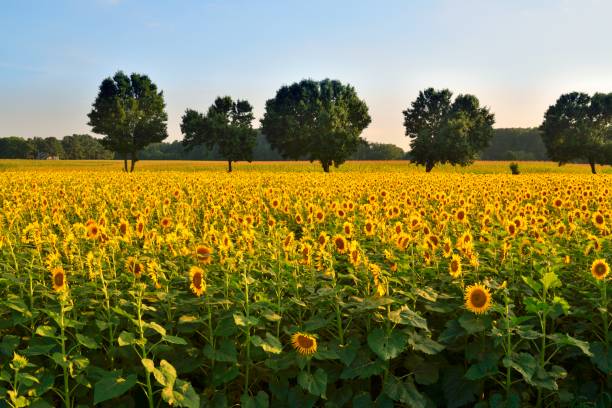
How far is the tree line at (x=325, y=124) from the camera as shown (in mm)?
66812

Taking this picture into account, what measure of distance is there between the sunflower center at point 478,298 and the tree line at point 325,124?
6034cm

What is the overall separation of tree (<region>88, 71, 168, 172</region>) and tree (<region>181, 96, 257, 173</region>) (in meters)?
4.28

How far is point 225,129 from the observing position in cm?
6762

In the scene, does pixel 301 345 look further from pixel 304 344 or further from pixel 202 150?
pixel 202 150

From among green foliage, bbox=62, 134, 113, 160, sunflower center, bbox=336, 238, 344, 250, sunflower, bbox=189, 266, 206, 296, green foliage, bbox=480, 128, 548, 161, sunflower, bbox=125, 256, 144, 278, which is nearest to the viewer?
sunflower, bbox=189, 266, 206, 296

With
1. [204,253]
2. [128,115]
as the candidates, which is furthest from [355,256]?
[128,115]

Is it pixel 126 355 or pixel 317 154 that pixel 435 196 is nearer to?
pixel 126 355

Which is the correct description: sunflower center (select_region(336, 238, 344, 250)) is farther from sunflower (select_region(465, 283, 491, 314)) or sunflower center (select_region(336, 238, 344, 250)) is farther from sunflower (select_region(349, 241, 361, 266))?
sunflower (select_region(465, 283, 491, 314))

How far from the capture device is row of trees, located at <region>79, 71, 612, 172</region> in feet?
219

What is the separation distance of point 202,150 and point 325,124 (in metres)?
66.9

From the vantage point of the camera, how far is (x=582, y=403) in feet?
14.4

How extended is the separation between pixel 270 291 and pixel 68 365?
224cm

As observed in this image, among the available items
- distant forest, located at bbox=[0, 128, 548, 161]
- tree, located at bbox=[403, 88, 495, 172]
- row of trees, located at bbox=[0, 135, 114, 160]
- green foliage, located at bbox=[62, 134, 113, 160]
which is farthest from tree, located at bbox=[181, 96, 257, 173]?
green foliage, located at bbox=[62, 134, 113, 160]

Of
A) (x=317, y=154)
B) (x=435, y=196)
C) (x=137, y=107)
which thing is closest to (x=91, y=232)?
(x=435, y=196)
